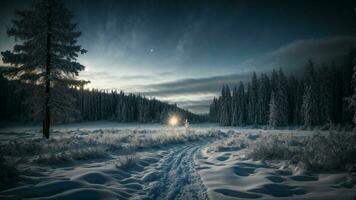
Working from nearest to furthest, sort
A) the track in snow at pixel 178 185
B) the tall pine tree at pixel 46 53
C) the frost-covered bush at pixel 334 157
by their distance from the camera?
1. the track in snow at pixel 178 185
2. the frost-covered bush at pixel 334 157
3. the tall pine tree at pixel 46 53

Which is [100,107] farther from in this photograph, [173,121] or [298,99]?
[298,99]

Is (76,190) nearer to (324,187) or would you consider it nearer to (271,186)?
(271,186)

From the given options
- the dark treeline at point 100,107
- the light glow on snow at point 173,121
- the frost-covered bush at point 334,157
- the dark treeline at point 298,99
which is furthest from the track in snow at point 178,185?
the dark treeline at point 100,107

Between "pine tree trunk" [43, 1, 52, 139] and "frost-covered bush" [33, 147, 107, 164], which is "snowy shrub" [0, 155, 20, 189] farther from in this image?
"pine tree trunk" [43, 1, 52, 139]

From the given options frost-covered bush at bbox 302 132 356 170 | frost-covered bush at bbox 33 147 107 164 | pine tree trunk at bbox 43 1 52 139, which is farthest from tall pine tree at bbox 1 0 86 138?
frost-covered bush at bbox 302 132 356 170

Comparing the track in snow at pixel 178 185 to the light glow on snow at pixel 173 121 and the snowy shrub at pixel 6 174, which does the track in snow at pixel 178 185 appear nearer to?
the snowy shrub at pixel 6 174

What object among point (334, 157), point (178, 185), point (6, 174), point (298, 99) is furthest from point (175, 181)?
point (298, 99)

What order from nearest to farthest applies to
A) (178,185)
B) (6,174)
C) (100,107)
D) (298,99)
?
1. (6,174)
2. (178,185)
3. (298,99)
4. (100,107)

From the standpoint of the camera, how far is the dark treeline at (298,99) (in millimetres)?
44969

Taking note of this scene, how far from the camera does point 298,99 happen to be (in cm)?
5403

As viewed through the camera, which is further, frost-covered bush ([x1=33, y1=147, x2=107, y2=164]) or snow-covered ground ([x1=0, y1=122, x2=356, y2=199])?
frost-covered bush ([x1=33, y1=147, x2=107, y2=164])

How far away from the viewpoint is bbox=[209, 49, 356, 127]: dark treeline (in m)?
45.0

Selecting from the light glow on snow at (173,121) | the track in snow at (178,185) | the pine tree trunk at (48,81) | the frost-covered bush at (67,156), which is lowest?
the light glow on snow at (173,121)

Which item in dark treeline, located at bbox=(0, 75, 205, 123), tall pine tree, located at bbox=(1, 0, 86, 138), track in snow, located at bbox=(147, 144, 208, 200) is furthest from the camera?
dark treeline, located at bbox=(0, 75, 205, 123)
